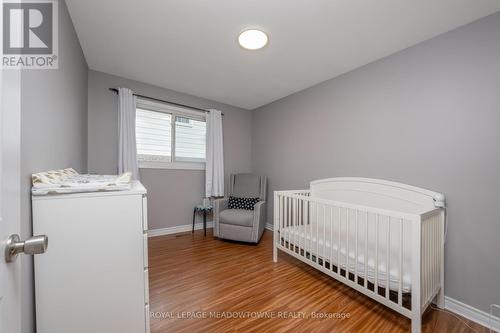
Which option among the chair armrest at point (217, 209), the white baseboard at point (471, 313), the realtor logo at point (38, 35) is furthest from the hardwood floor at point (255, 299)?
the realtor logo at point (38, 35)

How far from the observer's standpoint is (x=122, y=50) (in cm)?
206

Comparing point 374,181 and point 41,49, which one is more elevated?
point 41,49

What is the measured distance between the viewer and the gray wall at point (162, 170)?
8.45 feet

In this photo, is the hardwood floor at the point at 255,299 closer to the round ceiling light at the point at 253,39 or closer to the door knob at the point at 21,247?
the door knob at the point at 21,247

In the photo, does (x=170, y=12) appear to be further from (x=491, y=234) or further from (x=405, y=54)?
(x=491, y=234)

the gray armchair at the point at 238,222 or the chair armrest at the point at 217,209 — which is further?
the chair armrest at the point at 217,209

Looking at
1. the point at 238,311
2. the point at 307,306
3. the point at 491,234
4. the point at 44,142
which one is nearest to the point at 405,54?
the point at 491,234

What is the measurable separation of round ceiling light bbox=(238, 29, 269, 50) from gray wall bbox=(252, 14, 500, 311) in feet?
3.82

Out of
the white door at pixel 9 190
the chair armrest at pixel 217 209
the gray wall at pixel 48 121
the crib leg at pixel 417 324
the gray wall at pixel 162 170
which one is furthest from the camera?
the chair armrest at pixel 217 209

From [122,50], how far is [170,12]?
2.88 feet

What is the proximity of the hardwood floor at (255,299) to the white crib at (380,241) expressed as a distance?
14 centimetres

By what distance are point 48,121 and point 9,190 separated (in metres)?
0.95

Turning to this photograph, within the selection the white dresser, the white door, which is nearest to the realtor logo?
the white door

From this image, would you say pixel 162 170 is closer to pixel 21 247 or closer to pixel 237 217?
pixel 237 217
